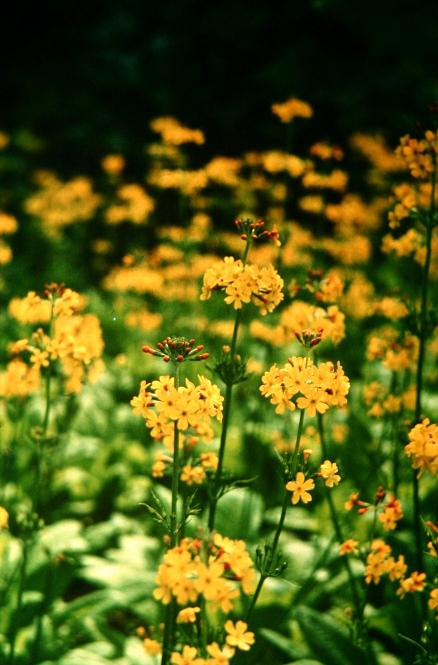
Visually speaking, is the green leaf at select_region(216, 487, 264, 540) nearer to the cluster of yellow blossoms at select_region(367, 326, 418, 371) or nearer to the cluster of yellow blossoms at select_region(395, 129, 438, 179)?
the cluster of yellow blossoms at select_region(367, 326, 418, 371)

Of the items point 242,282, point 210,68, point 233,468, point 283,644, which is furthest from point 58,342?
point 210,68

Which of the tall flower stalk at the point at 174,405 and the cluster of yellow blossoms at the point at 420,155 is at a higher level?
the cluster of yellow blossoms at the point at 420,155

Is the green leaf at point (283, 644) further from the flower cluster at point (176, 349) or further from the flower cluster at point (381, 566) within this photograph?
the flower cluster at point (176, 349)

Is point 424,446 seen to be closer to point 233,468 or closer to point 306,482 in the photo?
point 306,482

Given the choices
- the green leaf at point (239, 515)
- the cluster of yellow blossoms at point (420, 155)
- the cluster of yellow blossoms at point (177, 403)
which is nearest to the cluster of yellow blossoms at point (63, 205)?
the green leaf at point (239, 515)

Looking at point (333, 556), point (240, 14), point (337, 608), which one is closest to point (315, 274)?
point (333, 556)

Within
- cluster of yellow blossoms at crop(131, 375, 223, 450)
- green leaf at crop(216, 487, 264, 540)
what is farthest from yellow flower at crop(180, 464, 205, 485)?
green leaf at crop(216, 487, 264, 540)
